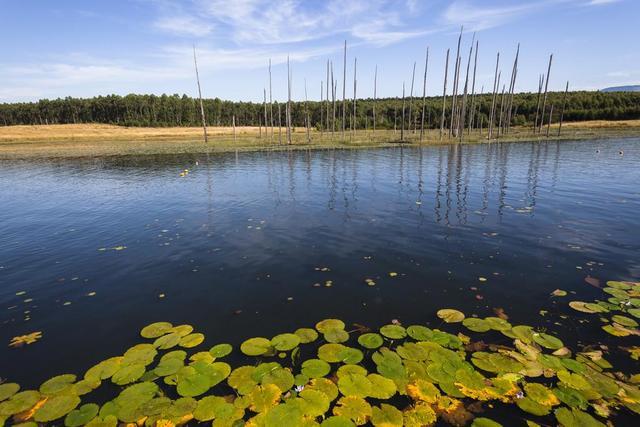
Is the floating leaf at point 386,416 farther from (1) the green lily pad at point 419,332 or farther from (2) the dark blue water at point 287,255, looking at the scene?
(2) the dark blue water at point 287,255

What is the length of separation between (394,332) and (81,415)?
5.10 m

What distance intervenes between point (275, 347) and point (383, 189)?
15560mm

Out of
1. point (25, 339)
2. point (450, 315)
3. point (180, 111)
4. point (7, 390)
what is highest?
point (180, 111)

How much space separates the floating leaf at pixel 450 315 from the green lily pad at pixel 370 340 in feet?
5.08

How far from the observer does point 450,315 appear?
7.07 metres

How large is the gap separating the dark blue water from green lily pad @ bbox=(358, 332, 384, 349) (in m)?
0.67

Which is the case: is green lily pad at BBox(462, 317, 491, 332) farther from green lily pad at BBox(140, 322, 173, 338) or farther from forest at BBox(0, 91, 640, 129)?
forest at BBox(0, 91, 640, 129)

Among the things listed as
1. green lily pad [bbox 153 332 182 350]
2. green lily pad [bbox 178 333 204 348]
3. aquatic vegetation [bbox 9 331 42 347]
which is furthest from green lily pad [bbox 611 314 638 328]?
aquatic vegetation [bbox 9 331 42 347]

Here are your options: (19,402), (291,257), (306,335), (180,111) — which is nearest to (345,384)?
(306,335)

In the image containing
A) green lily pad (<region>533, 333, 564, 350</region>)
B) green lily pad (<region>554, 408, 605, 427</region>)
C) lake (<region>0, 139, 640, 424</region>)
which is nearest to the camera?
green lily pad (<region>554, 408, 605, 427</region>)

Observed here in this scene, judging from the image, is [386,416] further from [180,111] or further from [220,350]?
[180,111]

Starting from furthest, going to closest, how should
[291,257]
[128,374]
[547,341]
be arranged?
[291,257], [547,341], [128,374]

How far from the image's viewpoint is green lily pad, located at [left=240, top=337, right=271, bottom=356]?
605 centimetres

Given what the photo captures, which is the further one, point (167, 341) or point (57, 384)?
point (167, 341)
